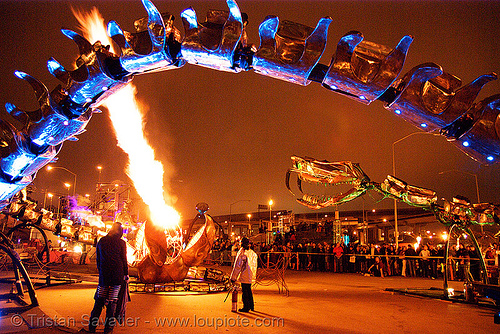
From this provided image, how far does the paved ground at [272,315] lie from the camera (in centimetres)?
770

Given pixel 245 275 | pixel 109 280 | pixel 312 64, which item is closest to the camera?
pixel 312 64

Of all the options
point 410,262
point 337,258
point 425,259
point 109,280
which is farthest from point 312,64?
point 337,258

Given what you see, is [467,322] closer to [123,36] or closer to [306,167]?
[306,167]

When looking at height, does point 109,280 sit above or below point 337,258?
below

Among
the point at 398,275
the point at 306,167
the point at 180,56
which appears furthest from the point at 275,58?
the point at 398,275

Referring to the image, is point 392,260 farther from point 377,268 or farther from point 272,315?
point 272,315

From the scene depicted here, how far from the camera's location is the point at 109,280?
21.8ft

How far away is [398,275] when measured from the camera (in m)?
24.2

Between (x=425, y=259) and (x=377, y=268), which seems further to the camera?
(x=377, y=268)

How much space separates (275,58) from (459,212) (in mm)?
10896

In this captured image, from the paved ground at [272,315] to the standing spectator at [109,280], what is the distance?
2.74 feet

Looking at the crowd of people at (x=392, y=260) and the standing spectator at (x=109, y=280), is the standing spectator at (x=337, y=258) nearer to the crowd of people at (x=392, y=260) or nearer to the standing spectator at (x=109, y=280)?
the crowd of people at (x=392, y=260)

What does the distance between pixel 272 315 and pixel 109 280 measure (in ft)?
15.0

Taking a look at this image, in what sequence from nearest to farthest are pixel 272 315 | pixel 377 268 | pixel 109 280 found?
pixel 109 280
pixel 272 315
pixel 377 268
